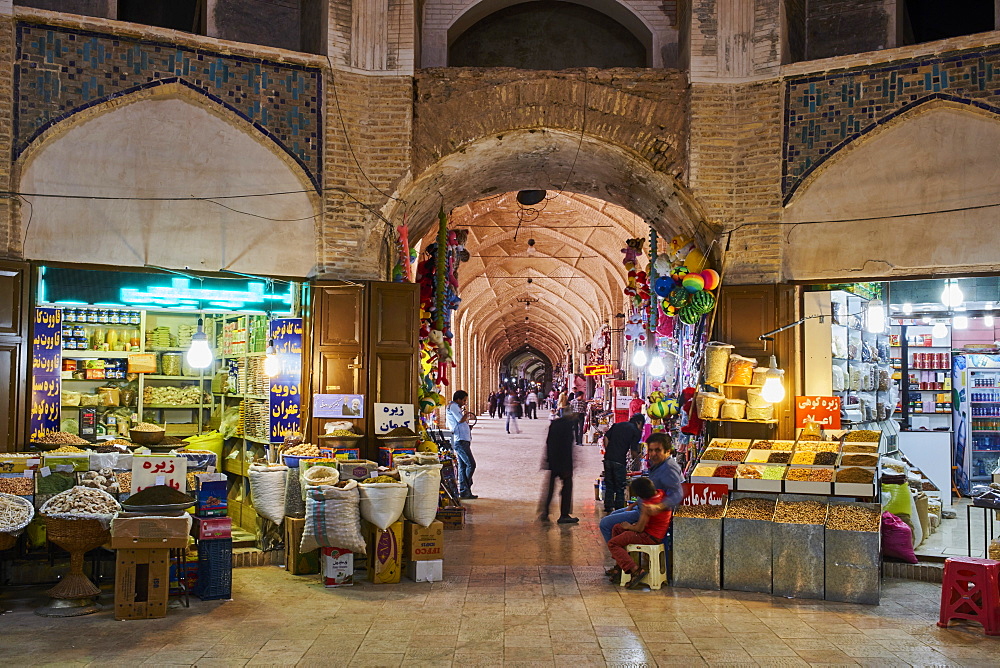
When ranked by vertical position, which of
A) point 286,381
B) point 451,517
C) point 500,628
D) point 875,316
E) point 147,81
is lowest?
point 500,628

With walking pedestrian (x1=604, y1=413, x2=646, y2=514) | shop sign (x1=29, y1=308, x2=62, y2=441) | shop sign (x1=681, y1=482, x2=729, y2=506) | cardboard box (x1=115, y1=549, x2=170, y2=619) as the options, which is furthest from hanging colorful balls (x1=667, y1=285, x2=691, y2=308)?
shop sign (x1=29, y1=308, x2=62, y2=441)

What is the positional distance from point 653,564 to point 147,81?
6.00 m

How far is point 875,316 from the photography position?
10.3 meters

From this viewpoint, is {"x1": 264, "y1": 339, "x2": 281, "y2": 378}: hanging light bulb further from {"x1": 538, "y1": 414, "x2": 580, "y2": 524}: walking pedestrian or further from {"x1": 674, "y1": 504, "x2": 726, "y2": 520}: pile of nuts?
{"x1": 674, "y1": 504, "x2": 726, "y2": 520}: pile of nuts

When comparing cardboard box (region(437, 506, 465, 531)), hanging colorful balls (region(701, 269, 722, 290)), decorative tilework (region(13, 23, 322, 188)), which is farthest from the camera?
cardboard box (region(437, 506, 465, 531))

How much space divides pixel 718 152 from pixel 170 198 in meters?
5.18

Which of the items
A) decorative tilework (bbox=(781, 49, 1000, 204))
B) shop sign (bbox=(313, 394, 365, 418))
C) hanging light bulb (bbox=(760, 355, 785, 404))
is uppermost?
decorative tilework (bbox=(781, 49, 1000, 204))

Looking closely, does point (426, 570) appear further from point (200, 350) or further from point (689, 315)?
point (689, 315)

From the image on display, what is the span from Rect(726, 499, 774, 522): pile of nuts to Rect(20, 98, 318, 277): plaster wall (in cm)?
448

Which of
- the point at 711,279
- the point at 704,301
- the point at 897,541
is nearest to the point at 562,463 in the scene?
the point at 704,301

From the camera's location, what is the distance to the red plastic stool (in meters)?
5.73

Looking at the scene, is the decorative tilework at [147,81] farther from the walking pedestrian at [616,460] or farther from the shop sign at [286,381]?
the walking pedestrian at [616,460]

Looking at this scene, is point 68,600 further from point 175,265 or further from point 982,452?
point 982,452

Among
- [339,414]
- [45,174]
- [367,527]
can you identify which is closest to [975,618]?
[367,527]
